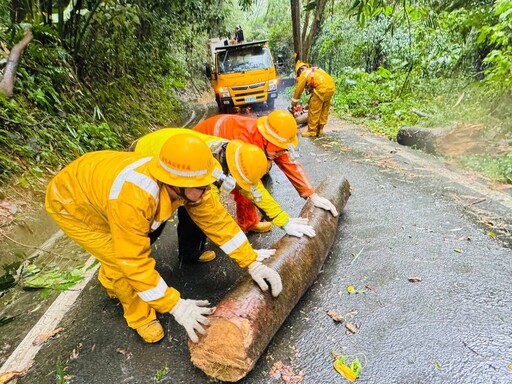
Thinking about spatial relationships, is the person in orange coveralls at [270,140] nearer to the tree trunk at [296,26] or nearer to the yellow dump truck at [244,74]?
the yellow dump truck at [244,74]

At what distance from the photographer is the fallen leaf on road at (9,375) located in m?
1.96

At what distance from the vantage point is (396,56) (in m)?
11.1

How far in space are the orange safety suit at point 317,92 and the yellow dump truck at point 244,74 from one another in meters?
3.25

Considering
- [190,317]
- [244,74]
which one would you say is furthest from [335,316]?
[244,74]

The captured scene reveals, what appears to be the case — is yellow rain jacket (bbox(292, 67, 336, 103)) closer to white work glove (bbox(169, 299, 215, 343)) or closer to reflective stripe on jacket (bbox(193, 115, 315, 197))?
reflective stripe on jacket (bbox(193, 115, 315, 197))

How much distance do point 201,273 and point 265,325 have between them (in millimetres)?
1110

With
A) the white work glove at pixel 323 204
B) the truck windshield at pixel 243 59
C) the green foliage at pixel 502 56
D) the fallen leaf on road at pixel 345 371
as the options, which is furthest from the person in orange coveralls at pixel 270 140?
the truck windshield at pixel 243 59

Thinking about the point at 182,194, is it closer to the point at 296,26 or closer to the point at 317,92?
the point at 317,92

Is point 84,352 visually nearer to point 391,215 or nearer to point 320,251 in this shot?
point 320,251

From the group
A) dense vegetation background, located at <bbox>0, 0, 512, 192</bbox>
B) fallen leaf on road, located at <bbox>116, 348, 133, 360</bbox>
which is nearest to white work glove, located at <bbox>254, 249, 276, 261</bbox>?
fallen leaf on road, located at <bbox>116, 348, 133, 360</bbox>

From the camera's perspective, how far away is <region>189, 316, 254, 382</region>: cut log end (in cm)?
178

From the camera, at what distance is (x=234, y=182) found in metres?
2.23

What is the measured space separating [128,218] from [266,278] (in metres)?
0.90

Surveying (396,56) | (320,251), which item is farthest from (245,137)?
(396,56)
